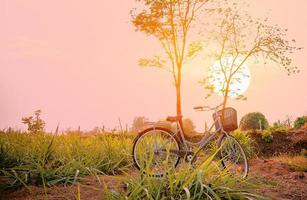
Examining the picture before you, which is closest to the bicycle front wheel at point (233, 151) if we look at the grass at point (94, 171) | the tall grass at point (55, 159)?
the grass at point (94, 171)

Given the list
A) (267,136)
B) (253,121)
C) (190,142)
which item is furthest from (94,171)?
(253,121)

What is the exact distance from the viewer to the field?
14.0 feet

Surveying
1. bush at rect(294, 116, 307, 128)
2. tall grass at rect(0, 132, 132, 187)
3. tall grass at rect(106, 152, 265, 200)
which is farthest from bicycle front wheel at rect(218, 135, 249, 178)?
bush at rect(294, 116, 307, 128)

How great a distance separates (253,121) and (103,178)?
14367 millimetres

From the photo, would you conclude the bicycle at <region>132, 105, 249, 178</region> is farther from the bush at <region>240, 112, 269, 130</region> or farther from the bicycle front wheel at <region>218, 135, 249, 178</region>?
the bush at <region>240, 112, 269, 130</region>

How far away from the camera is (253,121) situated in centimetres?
1934

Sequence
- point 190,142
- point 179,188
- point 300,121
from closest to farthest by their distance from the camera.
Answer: point 179,188 < point 190,142 < point 300,121

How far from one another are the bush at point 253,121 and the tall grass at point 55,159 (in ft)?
39.7

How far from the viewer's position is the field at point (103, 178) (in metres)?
4.27

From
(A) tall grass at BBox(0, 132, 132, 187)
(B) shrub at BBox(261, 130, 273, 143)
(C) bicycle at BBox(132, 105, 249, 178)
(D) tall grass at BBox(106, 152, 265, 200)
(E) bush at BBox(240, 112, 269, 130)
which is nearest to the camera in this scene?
(D) tall grass at BBox(106, 152, 265, 200)

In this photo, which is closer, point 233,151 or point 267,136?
point 233,151

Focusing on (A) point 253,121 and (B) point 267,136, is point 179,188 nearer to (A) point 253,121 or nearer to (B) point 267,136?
(B) point 267,136

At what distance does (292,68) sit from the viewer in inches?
877

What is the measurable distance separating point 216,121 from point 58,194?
2844 mm
